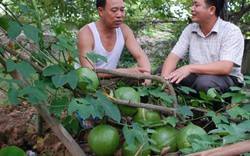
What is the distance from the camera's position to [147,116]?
2.14 m

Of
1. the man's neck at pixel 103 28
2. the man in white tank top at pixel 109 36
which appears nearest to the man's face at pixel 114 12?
the man in white tank top at pixel 109 36

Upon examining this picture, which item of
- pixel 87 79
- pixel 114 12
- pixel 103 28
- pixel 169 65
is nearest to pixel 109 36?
pixel 103 28

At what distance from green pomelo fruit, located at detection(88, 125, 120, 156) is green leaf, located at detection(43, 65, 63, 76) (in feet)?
1.42

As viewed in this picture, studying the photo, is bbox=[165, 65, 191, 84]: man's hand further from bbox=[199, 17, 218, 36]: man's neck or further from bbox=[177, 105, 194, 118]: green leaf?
bbox=[177, 105, 194, 118]: green leaf

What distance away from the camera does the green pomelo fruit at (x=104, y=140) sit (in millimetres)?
2027

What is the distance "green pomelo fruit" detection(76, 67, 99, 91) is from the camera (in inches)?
76.0

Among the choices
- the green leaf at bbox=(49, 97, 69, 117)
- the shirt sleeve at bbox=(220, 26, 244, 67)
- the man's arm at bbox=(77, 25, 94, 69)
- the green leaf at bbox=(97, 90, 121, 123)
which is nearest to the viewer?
the green leaf at bbox=(97, 90, 121, 123)

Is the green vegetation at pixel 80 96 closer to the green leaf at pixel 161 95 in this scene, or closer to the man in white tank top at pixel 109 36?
the green leaf at pixel 161 95

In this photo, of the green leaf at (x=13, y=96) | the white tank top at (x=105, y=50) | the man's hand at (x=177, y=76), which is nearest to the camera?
the green leaf at (x=13, y=96)

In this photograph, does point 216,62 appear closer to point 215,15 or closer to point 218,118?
point 215,15

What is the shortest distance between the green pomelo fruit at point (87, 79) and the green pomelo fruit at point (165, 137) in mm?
436

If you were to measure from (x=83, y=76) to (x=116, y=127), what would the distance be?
1.41 feet

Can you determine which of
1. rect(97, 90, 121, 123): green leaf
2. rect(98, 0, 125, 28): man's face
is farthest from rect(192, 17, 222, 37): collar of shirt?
rect(97, 90, 121, 123): green leaf

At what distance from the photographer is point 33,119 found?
3.17 metres
